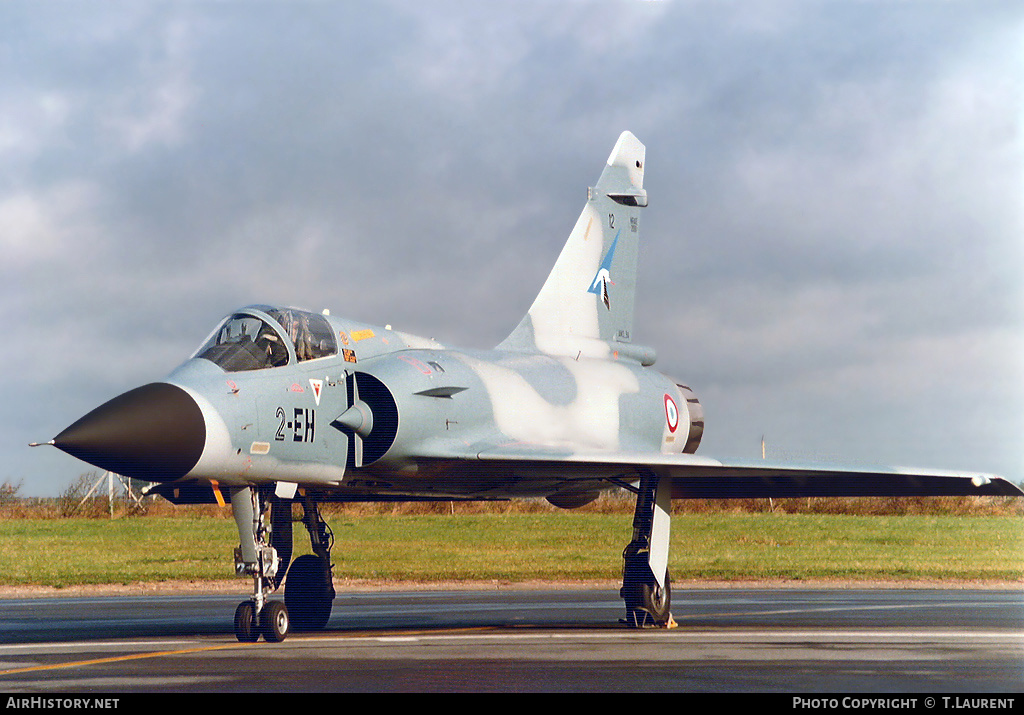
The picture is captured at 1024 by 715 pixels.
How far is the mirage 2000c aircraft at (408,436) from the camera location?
10859mm

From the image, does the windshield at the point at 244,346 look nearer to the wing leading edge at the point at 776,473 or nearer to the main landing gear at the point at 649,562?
the wing leading edge at the point at 776,473

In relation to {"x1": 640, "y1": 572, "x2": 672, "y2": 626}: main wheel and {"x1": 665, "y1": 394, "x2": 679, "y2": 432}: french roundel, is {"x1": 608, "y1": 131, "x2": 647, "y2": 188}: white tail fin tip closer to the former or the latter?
{"x1": 665, "y1": 394, "x2": 679, "y2": 432}: french roundel

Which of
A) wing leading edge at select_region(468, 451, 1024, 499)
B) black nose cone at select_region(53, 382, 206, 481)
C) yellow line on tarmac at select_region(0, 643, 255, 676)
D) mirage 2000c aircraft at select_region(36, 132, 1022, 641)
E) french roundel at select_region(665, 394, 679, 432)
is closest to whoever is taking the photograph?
yellow line on tarmac at select_region(0, 643, 255, 676)

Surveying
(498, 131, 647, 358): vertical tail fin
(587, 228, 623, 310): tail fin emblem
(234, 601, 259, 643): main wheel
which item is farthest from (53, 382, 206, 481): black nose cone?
(587, 228, 623, 310): tail fin emblem

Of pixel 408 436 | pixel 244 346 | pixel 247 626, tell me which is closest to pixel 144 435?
pixel 244 346

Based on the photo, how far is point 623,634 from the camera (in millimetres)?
12609

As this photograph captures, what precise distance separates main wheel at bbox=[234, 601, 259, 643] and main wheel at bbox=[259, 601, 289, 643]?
0.07 meters

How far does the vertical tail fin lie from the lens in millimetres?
16797

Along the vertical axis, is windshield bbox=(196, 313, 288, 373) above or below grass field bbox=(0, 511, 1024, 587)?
above

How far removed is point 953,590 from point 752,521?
1588 cm

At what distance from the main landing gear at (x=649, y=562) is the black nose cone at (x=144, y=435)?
5433 mm

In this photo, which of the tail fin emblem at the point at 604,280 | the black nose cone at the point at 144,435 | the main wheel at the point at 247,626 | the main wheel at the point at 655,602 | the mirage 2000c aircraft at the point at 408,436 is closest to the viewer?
the black nose cone at the point at 144,435

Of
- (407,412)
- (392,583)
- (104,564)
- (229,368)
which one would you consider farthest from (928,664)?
(104,564)

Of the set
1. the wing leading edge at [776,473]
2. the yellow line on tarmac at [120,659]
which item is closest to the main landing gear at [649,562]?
the wing leading edge at [776,473]
